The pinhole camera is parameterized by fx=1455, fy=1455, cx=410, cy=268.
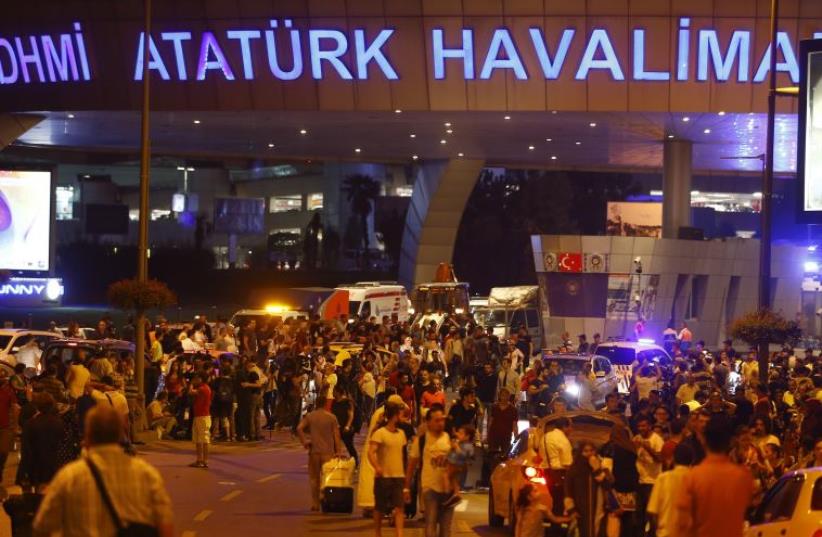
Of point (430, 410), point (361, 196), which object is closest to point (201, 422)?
point (430, 410)

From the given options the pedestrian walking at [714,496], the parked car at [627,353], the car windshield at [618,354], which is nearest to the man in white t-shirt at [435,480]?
the pedestrian walking at [714,496]

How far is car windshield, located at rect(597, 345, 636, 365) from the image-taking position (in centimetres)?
3353

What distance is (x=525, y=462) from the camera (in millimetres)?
15586

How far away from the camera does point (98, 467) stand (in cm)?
758

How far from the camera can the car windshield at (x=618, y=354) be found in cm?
3353

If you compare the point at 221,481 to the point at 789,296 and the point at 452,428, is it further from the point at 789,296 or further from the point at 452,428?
the point at 789,296

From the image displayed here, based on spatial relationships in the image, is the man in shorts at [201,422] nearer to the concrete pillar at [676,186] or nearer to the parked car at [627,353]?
the parked car at [627,353]

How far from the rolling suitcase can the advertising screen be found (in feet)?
106

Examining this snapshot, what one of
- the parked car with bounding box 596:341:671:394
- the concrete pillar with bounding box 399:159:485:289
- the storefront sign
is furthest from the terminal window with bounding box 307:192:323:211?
the parked car with bounding box 596:341:671:394

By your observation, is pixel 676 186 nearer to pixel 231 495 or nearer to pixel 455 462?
pixel 231 495

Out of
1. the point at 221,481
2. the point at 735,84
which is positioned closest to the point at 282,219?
the point at 735,84

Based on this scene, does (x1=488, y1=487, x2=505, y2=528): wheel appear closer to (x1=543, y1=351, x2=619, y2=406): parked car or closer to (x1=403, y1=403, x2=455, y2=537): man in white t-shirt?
(x1=403, y1=403, x2=455, y2=537): man in white t-shirt

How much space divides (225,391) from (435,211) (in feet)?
117

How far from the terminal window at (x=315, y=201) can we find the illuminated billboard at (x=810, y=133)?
73.1m
